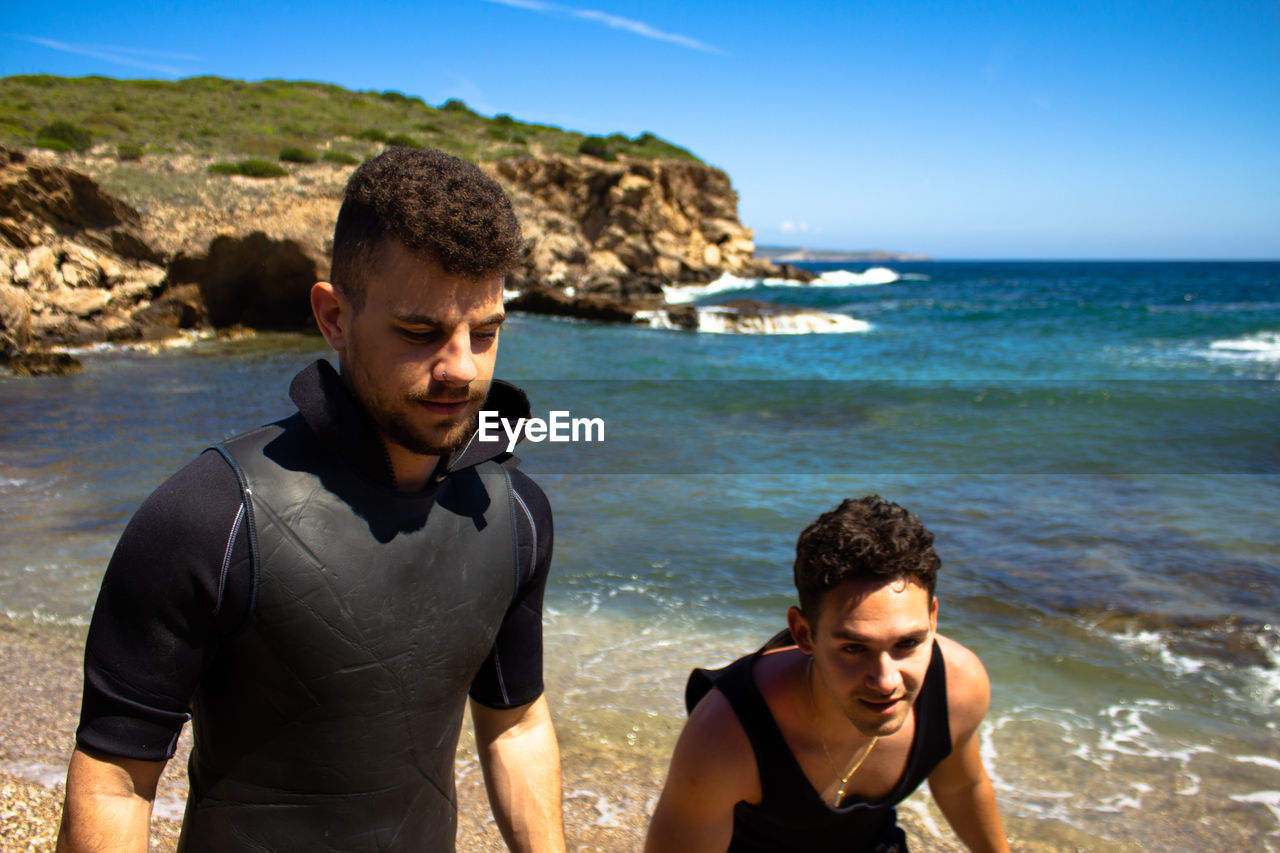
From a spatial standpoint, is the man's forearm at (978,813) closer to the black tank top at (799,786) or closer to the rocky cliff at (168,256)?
the black tank top at (799,786)

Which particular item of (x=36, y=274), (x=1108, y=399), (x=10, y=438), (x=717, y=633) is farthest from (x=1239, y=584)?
(x=36, y=274)

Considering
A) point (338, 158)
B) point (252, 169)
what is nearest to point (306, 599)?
point (252, 169)

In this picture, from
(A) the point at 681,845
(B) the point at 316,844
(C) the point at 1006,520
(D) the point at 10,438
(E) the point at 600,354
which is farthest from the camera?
(E) the point at 600,354

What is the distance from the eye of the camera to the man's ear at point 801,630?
8.25ft

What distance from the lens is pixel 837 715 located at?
2490mm

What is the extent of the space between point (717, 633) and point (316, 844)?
462 centimetres

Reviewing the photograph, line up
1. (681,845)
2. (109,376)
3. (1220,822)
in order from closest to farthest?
(681,845)
(1220,822)
(109,376)

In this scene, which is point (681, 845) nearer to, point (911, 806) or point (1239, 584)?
point (911, 806)

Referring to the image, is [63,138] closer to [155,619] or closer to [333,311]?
[333,311]

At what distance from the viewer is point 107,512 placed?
26.5 ft

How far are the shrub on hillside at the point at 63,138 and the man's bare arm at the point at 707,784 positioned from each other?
3677cm

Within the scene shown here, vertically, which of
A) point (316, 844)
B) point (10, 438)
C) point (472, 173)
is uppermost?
point (472, 173)

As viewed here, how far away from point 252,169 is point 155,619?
112 feet

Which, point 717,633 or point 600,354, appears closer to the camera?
point 717,633
